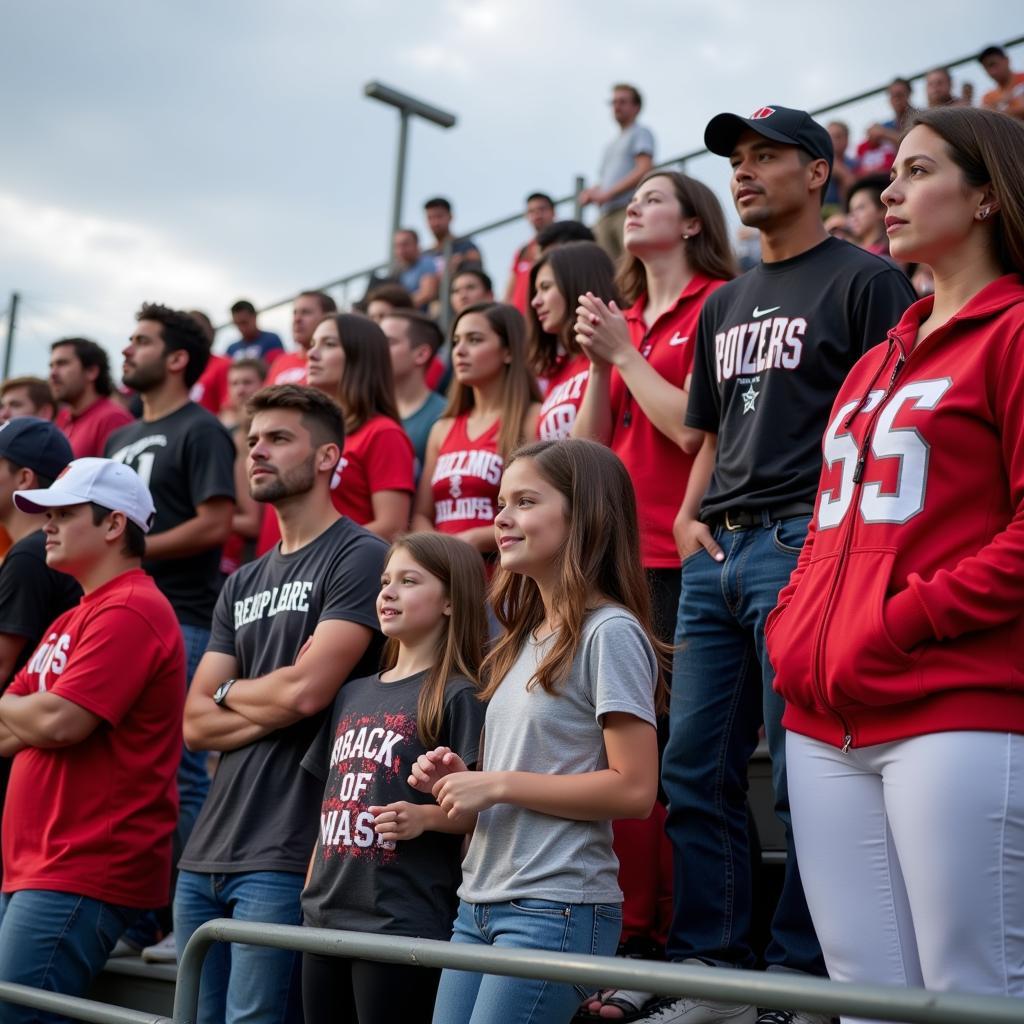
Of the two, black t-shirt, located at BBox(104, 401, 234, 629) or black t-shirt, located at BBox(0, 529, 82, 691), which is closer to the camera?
black t-shirt, located at BBox(0, 529, 82, 691)

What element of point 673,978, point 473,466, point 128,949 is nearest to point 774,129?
point 473,466

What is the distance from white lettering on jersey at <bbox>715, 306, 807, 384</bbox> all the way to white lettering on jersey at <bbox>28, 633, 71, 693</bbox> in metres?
2.32

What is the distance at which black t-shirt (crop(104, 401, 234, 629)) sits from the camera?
5500 mm

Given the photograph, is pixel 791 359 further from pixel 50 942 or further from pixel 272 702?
pixel 50 942

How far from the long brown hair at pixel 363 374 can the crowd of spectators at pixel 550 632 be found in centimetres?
2

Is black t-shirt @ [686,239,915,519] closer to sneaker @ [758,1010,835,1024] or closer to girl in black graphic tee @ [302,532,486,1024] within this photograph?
girl in black graphic tee @ [302,532,486,1024]

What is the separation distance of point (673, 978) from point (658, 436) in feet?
8.20

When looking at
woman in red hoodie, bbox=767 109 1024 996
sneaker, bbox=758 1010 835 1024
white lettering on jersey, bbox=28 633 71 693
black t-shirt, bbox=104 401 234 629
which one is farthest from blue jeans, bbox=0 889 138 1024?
woman in red hoodie, bbox=767 109 1024 996

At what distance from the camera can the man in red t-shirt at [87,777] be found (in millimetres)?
4000

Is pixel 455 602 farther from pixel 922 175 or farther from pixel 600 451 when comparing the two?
pixel 922 175

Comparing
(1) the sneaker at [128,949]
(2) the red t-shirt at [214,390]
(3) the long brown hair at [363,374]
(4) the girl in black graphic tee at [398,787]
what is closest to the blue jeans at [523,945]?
(4) the girl in black graphic tee at [398,787]

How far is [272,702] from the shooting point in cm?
379

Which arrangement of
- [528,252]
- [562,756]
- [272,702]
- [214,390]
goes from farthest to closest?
[528,252] < [214,390] < [272,702] < [562,756]

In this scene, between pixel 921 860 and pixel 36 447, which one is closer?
pixel 921 860
